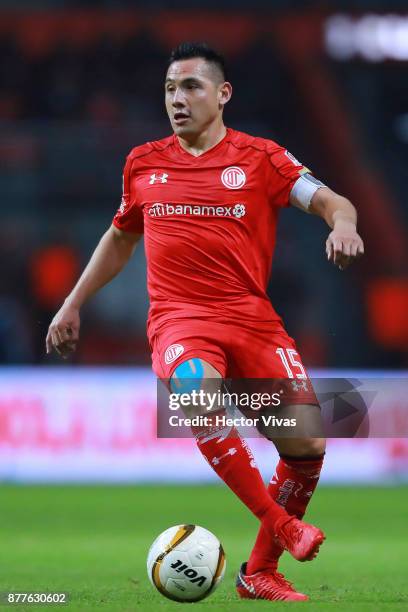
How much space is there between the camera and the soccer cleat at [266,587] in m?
4.92

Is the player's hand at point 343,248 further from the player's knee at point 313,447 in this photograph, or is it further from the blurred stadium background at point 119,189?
the blurred stadium background at point 119,189

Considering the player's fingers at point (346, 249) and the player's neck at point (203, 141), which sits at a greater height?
the player's neck at point (203, 141)

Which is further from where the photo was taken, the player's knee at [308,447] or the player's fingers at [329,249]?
the player's knee at [308,447]

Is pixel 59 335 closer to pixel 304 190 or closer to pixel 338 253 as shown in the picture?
pixel 304 190

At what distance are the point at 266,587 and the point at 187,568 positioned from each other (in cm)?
41

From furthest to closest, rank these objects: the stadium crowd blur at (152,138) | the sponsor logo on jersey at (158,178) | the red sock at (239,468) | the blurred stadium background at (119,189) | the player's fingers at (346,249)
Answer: the stadium crowd blur at (152,138), the blurred stadium background at (119,189), the sponsor logo on jersey at (158,178), the red sock at (239,468), the player's fingers at (346,249)

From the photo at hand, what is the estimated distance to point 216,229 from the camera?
16.7ft

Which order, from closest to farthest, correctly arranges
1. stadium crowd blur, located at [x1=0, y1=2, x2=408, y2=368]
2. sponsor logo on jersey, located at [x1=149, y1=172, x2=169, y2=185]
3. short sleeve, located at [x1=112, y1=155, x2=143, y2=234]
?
sponsor logo on jersey, located at [x1=149, y1=172, x2=169, y2=185] < short sleeve, located at [x1=112, y1=155, x2=143, y2=234] < stadium crowd blur, located at [x1=0, y1=2, x2=408, y2=368]

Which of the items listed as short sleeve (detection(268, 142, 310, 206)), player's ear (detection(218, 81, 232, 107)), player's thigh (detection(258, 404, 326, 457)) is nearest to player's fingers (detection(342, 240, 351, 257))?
short sleeve (detection(268, 142, 310, 206))

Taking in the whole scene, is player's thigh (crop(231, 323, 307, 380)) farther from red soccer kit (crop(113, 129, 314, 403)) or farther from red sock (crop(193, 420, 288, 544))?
red sock (crop(193, 420, 288, 544))

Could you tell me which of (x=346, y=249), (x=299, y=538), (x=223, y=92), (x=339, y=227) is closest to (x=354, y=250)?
(x=346, y=249)

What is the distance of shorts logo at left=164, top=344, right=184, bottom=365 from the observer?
485 centimetres

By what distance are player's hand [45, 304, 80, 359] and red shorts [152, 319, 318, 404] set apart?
491 mm

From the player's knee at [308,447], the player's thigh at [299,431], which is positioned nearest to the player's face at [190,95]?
the player's thigh at [299,431]
